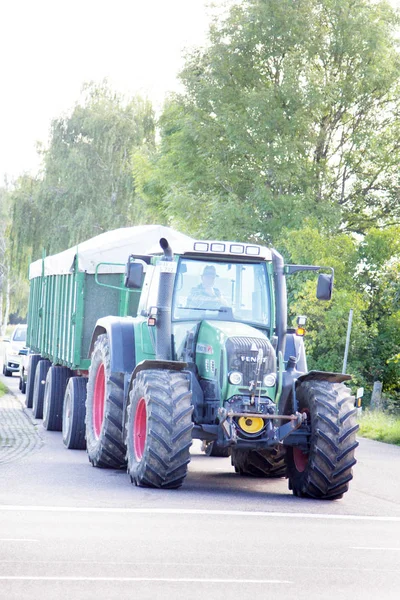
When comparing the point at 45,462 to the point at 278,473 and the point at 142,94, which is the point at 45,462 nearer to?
the point at 278,473

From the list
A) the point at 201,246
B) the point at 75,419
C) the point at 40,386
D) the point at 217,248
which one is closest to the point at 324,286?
the point at 217,248

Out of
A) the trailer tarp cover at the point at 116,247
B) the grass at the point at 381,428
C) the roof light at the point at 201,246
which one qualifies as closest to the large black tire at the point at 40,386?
the trailer tarp cover at the point at 116,247

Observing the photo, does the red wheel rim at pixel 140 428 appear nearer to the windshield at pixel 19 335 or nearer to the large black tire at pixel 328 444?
the large black tire at pixel 328 444

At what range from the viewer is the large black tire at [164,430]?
12391mm

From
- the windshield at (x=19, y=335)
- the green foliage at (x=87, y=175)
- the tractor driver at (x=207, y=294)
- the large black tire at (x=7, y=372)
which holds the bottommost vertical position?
the large black tire at (x=7, y=372)

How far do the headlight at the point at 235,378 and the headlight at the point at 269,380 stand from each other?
307 millimetres

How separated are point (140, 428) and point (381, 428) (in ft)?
39.8

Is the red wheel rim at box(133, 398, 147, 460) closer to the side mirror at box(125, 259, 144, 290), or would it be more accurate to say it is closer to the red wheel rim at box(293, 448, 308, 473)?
the side mirror at box(125, 259, 144, 290)

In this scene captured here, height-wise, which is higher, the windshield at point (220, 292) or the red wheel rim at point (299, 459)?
the windshield at point (220, 292)

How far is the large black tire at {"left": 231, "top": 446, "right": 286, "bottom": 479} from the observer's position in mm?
14883

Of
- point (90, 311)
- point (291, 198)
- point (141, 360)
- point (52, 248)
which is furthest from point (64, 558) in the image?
point (52, 248)

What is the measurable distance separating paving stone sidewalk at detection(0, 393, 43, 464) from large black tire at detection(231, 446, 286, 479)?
9.49 feet

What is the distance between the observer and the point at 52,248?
55.6m

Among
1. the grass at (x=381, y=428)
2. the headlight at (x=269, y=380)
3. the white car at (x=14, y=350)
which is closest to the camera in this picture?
the headlight at (x=269, y=380)
